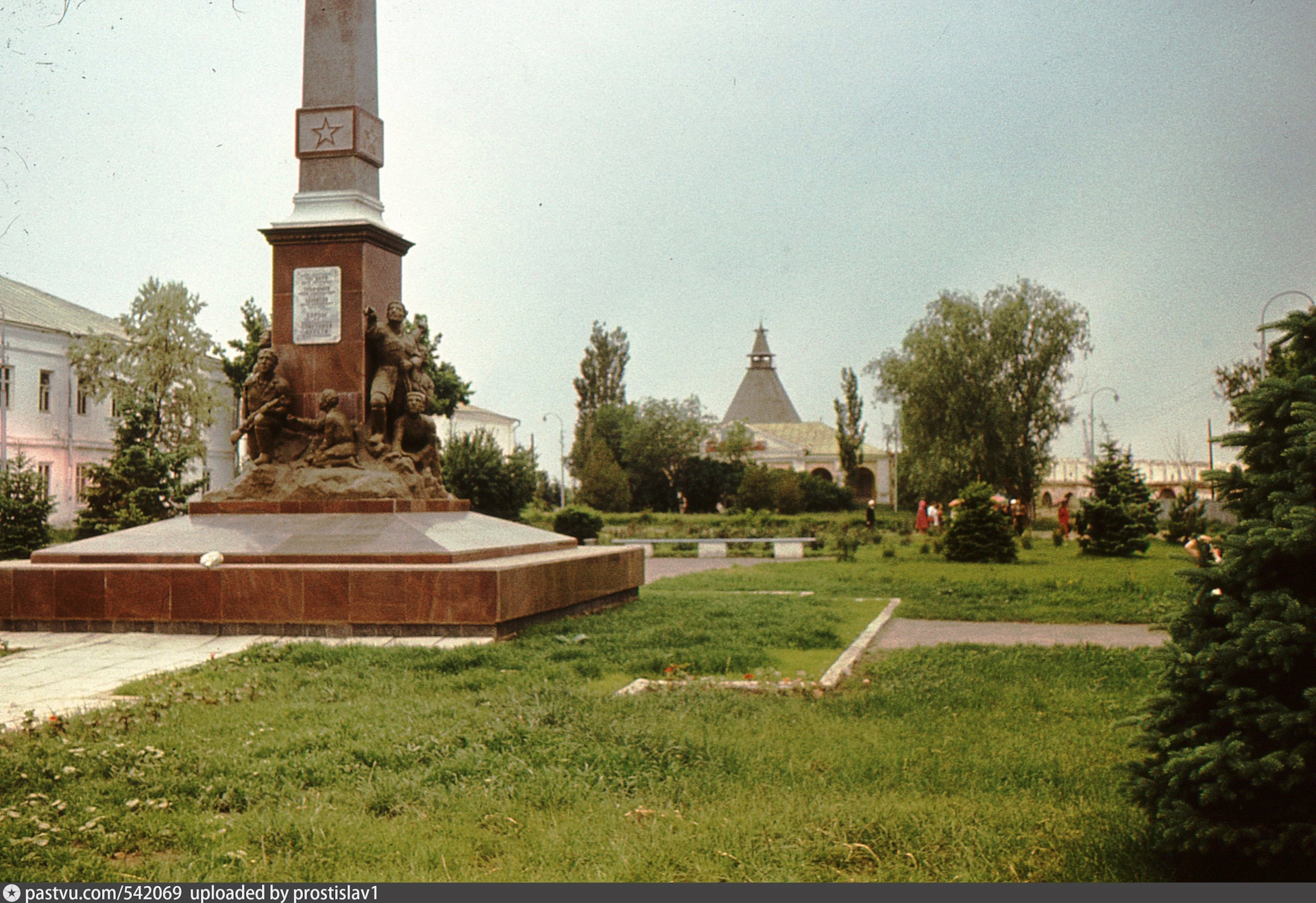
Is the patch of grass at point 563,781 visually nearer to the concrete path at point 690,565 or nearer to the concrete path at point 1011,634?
the concrete path at point 1011,634

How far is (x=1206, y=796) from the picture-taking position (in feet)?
9.72

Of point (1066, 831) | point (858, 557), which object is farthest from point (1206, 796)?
point (858, 557)

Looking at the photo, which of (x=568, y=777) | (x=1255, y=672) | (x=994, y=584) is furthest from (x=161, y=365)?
(x=1255, y=672)

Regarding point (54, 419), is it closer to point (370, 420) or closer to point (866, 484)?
point (370, 420)

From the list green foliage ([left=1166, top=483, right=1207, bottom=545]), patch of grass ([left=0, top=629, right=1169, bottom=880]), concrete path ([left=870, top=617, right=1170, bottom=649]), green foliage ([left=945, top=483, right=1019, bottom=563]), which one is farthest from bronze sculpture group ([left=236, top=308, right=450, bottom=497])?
green foliage ([left=1166, top=483, right=1207, bottom=545])

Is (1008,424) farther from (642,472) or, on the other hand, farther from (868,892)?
(868,892)

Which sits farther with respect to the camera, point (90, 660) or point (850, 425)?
point (850, 425)

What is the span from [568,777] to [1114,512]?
68.5 feet

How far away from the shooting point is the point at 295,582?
9.09 meters

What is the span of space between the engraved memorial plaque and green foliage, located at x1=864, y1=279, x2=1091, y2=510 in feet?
94.9

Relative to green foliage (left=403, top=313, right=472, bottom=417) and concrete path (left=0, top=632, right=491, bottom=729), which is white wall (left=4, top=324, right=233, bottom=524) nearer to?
green foliage (left=403, top=313, right=472, bottom=417)

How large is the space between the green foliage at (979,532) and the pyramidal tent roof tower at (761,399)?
83.2 meters

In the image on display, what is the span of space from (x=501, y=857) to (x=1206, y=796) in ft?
6.85

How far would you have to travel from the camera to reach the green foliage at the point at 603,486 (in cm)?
5384
